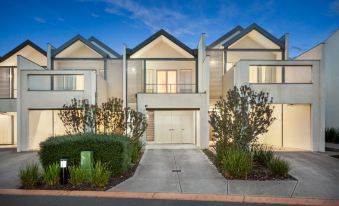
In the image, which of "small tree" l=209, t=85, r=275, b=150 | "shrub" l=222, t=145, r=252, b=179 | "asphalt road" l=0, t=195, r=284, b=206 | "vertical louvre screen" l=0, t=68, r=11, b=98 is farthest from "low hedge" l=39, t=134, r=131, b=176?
"vertical louvre screen" l=0, t=68, r=11, b=98

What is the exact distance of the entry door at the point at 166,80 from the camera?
20.0 metres

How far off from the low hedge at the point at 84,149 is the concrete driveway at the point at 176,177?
775 millimetres

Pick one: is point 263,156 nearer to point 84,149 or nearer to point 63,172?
point 84,149

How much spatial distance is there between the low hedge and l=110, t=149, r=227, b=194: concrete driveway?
0.77 meters

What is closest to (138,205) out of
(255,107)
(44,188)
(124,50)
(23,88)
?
(44,188)

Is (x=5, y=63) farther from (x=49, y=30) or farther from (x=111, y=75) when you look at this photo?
(x=49, y=30)

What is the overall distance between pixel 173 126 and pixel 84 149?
40.1ft

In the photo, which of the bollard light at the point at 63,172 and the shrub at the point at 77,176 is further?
the bollard light at the point at 63,172

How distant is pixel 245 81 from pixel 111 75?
32.0 feet

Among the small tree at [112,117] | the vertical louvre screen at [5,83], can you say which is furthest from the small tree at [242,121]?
the vertical louvre screen at [5,83]

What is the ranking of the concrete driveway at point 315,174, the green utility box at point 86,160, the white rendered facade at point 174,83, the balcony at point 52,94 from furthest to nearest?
1. the balcony at point 52,94
2. the white rendered facade at point 174,83
3. the green utility box at point 86,160
4. the concrete driveway at point 315,174

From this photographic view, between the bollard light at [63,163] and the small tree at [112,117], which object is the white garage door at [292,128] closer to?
the small tree at [112,117]

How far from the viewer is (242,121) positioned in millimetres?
9703

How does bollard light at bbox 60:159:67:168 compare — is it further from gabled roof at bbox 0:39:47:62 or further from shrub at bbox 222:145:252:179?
gabled roof at bbox 0:39:47:62
